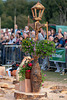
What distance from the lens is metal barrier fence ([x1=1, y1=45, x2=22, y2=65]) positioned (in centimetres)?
1581

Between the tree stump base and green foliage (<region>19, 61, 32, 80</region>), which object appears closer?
the tree stump base

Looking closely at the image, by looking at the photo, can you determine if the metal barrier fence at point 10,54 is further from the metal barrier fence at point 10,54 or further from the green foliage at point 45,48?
the green foliage at point 45,48

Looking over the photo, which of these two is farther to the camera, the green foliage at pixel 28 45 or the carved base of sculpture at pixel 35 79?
the green foliage at pixel 28 45

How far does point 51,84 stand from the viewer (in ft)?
33.9

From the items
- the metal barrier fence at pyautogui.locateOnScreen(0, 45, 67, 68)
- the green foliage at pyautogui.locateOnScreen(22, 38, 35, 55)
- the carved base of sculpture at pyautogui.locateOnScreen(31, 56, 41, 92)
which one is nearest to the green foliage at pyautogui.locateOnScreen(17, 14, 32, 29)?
the metal barrier fence at pyautogui.locateOnScreen(0, 45, 67, 68)

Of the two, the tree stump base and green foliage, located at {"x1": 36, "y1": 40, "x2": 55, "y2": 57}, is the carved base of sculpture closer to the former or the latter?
the tree stump base

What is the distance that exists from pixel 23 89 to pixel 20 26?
37009mm

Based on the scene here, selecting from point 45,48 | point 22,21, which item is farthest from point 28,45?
point 22,21

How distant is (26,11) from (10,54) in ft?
85.5

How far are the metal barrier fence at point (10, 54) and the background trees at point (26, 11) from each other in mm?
3334

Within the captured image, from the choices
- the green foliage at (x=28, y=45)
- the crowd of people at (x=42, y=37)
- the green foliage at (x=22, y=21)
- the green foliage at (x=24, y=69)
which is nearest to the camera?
the green foliage at (x=24, y=69)

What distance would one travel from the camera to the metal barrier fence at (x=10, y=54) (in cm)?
1581

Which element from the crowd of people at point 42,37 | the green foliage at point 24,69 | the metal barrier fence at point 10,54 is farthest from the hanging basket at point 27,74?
the metal barrier fence at point 10,54

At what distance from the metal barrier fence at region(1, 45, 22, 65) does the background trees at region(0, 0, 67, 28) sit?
131 inches
